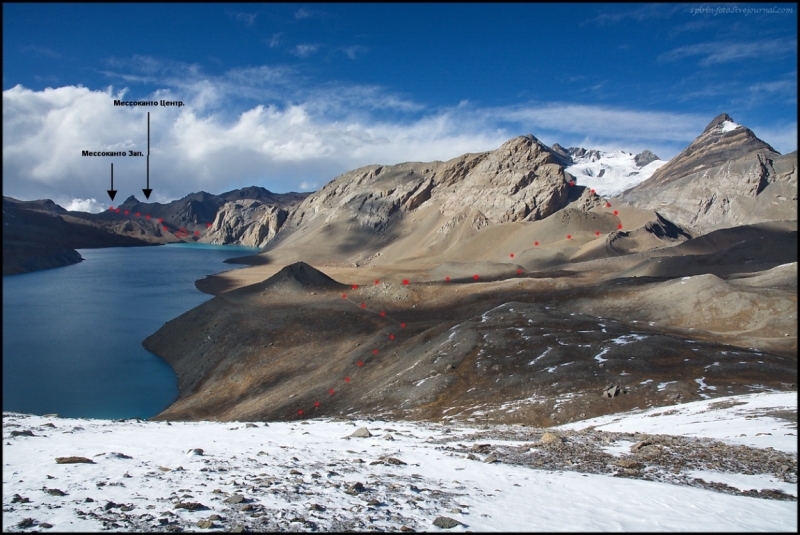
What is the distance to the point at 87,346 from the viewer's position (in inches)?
2148

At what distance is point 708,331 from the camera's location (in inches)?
1553

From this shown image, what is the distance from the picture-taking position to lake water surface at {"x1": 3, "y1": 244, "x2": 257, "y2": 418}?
39.6m

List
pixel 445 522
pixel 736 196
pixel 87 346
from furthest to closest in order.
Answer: pixel 736 196 < pixel 87 346 < pixel 445 522

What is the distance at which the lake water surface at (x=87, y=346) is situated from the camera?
39641 millimetres

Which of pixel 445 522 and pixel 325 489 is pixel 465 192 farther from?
pixel 445 522

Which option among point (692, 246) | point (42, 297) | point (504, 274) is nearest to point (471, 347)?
point (504, 274)

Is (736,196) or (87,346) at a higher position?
(736,196)

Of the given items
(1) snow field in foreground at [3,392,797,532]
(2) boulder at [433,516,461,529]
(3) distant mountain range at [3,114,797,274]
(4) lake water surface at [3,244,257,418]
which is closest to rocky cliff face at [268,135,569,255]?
(3) distant mountain range at [3,114,797,274]

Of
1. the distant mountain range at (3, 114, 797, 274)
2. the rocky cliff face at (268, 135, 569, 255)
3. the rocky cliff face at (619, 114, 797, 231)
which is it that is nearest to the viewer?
the rocky cliff face at (619, 114, 797, 231)

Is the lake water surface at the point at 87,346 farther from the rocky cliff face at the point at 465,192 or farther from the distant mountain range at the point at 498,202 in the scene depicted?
the rocky cliff face at the point at 465,192

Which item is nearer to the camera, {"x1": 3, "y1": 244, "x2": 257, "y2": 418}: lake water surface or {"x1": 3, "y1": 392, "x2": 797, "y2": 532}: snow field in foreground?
{"x1": 3, "y1": 392, "x2": 797, "y2": 532}: snow field in foreground

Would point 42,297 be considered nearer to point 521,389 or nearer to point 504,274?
point 504,274

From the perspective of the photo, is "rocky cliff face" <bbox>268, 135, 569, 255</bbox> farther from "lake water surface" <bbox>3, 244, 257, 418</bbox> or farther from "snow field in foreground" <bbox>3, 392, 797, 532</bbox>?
"snow field in foreground" <bbox>3, 392, 797, 532</bbox>

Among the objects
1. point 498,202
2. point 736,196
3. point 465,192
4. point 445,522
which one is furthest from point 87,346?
point 736,196
